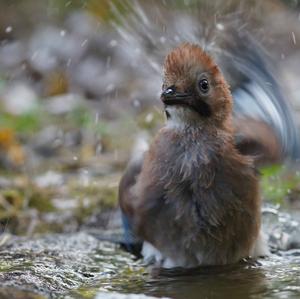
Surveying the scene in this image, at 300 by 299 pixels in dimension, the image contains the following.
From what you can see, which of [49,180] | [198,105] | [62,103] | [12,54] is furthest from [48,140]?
[198,105]

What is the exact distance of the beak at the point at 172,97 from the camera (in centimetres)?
434

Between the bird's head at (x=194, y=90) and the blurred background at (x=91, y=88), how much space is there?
0.56 meters

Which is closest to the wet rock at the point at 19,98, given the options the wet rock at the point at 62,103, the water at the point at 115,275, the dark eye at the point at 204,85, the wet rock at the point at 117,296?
the wet rock at the point at 62,103

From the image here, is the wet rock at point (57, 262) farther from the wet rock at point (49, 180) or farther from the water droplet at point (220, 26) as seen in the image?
the water droplet at point (220, 26)

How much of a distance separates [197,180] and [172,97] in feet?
1.61

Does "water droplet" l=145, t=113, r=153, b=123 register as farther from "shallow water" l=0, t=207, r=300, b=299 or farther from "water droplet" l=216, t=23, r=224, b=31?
"shallow water" l=0, t=207, r=300, b=299

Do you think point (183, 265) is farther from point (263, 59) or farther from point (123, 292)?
point (263, 59)

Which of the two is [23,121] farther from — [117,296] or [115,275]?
[117,296]

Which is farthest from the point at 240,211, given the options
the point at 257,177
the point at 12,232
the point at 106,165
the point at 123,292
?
the point at 106,165

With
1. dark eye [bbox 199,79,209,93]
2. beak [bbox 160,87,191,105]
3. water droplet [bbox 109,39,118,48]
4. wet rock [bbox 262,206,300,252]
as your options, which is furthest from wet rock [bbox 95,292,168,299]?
water droplet [bbox 109,39,118,48]

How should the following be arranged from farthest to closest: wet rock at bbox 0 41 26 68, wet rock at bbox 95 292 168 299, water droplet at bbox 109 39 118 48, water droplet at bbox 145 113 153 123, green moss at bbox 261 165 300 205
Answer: wet rock at bbox 0 41 26 68, water droplet at bbox 109 39 118 48, water droplet at bbox 145 113 153 123, green moss at bbox 261 165 300 205, wet rock at bbox 95 292 168 299

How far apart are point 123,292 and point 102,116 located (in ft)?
16.1

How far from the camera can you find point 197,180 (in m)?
4.51

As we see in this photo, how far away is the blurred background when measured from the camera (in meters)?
5.96
